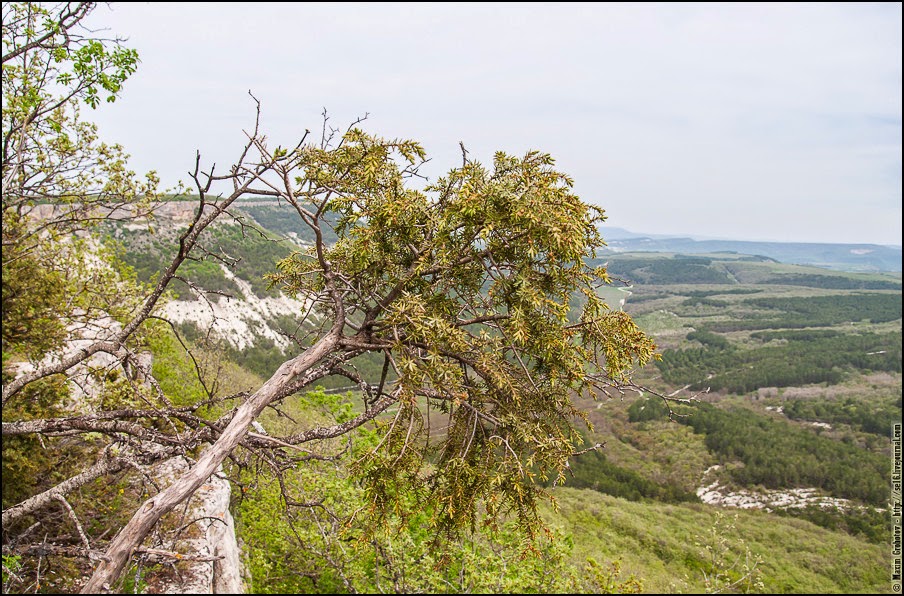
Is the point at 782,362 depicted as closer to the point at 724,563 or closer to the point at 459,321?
the point at 724,563

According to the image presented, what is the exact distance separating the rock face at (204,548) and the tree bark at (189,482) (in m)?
2.74

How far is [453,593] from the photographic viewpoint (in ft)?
33.2

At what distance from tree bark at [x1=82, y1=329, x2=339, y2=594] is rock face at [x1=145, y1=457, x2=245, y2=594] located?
8.99ft

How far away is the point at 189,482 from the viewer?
3311 mm

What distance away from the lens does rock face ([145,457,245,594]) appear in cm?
658

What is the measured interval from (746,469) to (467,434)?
3119 inches

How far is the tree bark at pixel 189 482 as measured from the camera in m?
3.01

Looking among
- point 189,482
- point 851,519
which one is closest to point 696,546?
point 851,519

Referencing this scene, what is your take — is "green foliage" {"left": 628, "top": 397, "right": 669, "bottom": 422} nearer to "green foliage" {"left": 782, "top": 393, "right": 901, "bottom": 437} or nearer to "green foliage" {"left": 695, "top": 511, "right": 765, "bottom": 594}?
"green foliage" {"left": 782, "top": 393, "right": 901, "bottom": 437}

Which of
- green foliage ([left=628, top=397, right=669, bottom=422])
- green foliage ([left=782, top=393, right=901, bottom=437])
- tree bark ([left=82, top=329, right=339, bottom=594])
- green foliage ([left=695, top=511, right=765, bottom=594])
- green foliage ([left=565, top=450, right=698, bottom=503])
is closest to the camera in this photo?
tree bark ([left=82, top=329, right=339, bottom=594])

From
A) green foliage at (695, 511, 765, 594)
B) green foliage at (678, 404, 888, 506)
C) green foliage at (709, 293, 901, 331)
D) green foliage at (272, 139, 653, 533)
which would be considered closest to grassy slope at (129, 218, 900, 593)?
green foliage at (695, 511, 765, 594)

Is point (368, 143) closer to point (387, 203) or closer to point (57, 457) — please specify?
point (387, 203)

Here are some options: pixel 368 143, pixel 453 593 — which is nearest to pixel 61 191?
pixel 368 143

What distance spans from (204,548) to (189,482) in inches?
202
